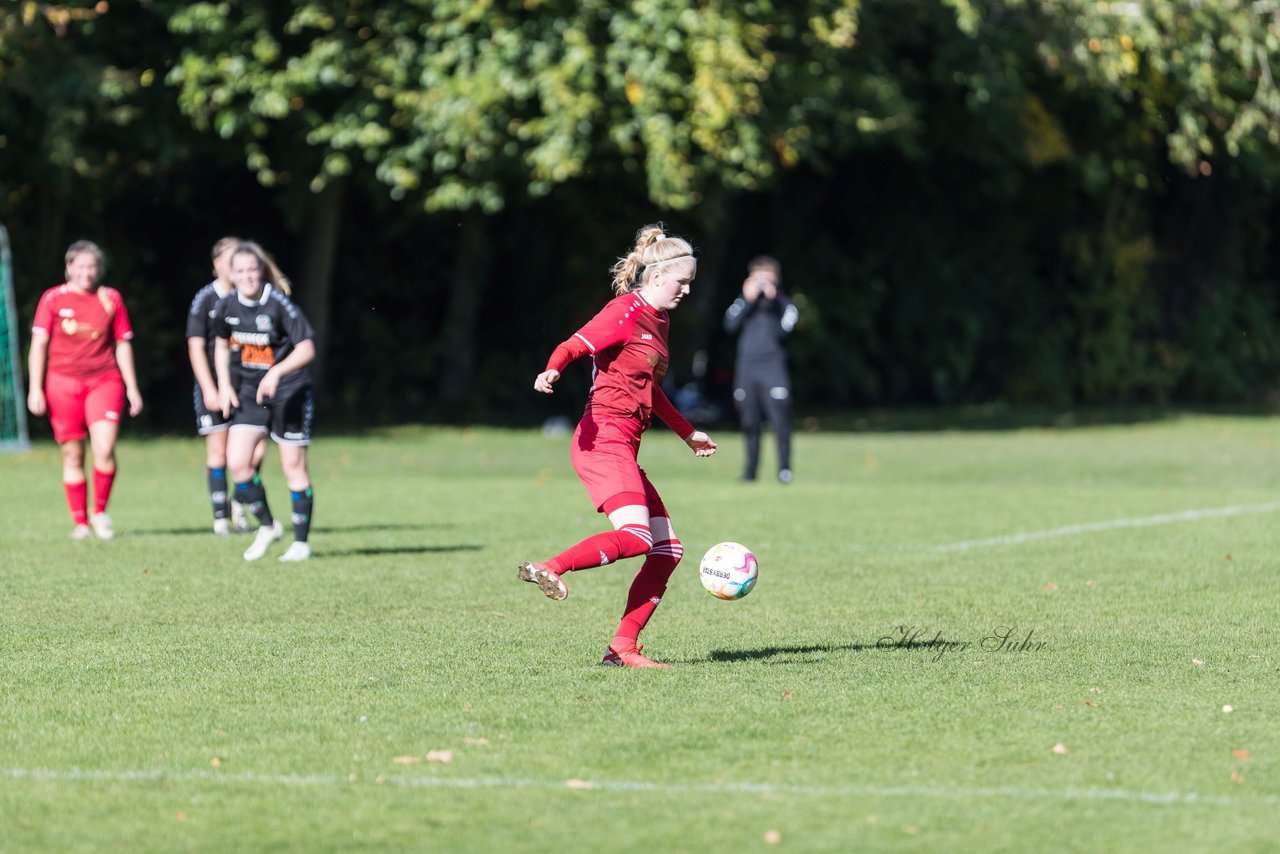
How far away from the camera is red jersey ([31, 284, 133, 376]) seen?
13.1m

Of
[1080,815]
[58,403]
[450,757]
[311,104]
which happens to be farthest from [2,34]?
[1080,815]

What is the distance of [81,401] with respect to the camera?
13.2 m

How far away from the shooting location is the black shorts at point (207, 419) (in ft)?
43.5

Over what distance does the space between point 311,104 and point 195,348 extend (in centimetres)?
1311

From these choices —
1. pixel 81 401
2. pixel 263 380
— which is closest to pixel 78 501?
pixel 81 401

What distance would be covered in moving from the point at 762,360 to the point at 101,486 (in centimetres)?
732

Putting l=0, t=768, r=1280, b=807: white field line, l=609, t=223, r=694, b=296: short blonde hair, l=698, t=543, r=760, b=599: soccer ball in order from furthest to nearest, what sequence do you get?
l=698, t=543, r=760, b=599: soccer ball, l=609, t=223, r=694, b=296: short blonde hair, l=0, t=768, r=1280, b=807: white field line

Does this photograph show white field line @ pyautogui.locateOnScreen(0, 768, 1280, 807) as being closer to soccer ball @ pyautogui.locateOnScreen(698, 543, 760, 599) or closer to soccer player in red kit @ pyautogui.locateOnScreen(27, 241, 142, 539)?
soccer ball @ pyautogui.locateOnScreen(698, 543, 760, 599)

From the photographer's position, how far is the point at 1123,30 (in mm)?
26938

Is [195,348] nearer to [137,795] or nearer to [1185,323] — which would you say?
[137,795]

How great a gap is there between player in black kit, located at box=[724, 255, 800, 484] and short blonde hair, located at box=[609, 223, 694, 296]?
1036 centimetres

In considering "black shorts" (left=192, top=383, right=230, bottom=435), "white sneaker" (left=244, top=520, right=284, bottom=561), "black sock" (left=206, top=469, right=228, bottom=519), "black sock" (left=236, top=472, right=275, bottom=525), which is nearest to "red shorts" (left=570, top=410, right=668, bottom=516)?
"white sneaker" (left=244, top=520, right=284, bottom=561)

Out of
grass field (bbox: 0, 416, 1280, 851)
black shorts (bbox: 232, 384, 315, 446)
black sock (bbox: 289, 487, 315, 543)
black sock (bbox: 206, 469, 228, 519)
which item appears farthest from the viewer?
black sock (bbox: 206, 469, 228, 519)

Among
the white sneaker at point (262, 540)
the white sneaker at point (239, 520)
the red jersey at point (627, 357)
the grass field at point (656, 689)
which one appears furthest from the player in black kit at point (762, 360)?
the red jersey at point (627, 357)
